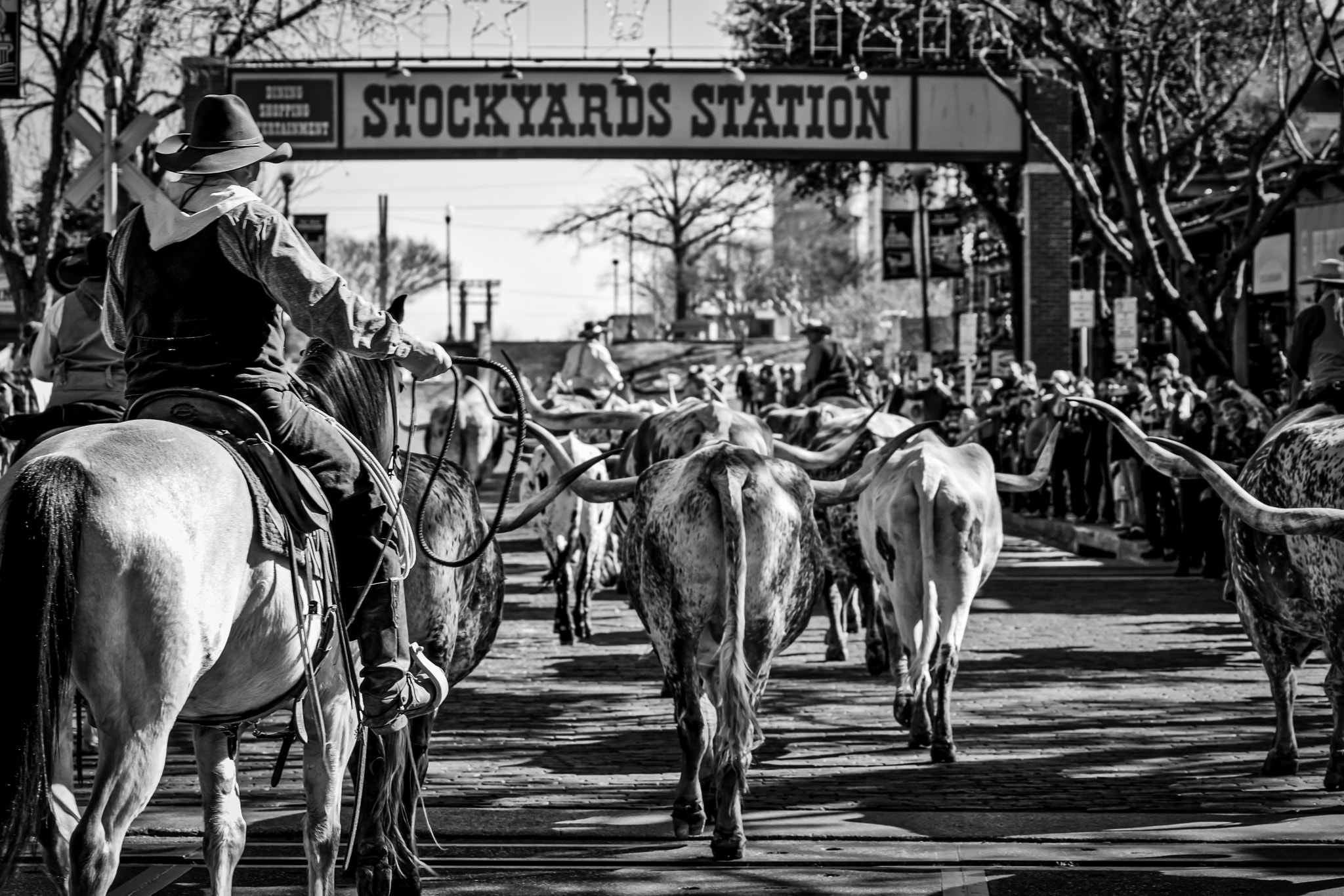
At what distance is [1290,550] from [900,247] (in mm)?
28596

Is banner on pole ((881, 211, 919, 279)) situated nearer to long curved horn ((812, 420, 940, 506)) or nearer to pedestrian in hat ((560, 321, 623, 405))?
pedestrian in hat ((560, 321, 623, 405))

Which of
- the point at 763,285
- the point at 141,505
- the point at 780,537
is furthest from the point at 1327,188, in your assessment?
the point at 763,285

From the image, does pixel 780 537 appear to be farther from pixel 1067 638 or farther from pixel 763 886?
pixel 1067 638

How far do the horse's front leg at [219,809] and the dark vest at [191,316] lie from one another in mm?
1112

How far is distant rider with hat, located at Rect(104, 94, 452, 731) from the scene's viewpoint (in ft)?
15.7

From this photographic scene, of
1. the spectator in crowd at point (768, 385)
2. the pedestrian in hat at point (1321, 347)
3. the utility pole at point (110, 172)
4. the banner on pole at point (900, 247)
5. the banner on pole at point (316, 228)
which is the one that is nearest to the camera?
the pedestrian in hat at point (1321, 347)

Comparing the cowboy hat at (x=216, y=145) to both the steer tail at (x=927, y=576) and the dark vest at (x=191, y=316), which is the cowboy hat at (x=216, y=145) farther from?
the steer tail at (x=927, y=576)

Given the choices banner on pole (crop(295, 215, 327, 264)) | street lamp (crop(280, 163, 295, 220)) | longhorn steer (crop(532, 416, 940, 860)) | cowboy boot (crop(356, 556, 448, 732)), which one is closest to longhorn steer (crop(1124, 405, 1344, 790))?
longhorn steer (crop(532, 416, 940, 860))

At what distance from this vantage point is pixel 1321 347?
8961 millimetres

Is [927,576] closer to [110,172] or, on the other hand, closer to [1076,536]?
[110,172]

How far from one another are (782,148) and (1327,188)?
31.7 ft

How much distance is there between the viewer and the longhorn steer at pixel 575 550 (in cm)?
1295

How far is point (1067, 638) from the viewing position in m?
12.9

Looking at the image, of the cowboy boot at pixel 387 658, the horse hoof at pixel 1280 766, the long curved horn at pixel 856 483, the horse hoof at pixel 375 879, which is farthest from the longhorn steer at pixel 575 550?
the cowboy boot at pixel 387 658
